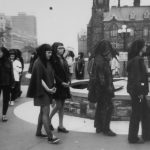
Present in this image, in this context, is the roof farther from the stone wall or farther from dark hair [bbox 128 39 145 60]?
dark hair [bbox 128 39 145 60]

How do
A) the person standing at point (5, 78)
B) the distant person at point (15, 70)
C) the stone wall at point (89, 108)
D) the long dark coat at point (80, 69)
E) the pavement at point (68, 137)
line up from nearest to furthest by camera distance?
the pavement at point (68, 137), the stone wall at point (89, 108), the person standing at point (5, 78), the distant person at point (15, 70), the long dark coat at point (80, 69)

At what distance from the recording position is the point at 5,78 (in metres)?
7.81

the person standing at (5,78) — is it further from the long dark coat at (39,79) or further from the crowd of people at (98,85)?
the long dark coat at (39,79)

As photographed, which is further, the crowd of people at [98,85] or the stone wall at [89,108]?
the stone wall at [89,108]

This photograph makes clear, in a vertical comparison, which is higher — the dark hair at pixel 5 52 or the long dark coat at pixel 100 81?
the dark hair at pixel 5 52

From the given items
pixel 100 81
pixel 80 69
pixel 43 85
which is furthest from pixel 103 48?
pixel 80 69

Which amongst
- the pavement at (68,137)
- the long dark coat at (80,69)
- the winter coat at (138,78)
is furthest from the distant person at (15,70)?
the long dark coat at (80,69)

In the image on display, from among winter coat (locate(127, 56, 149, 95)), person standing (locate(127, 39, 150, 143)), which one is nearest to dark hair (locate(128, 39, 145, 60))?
person standing (locate(127, 39, 150, 143))

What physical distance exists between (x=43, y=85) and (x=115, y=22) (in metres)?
75.9

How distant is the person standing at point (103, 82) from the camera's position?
20.6 ft

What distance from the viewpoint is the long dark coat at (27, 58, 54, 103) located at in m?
5.80

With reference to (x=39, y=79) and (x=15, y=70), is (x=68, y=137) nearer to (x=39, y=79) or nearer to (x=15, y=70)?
(x=39, y=79)

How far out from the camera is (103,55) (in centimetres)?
636

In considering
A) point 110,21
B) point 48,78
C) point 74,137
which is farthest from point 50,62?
point 110,21
